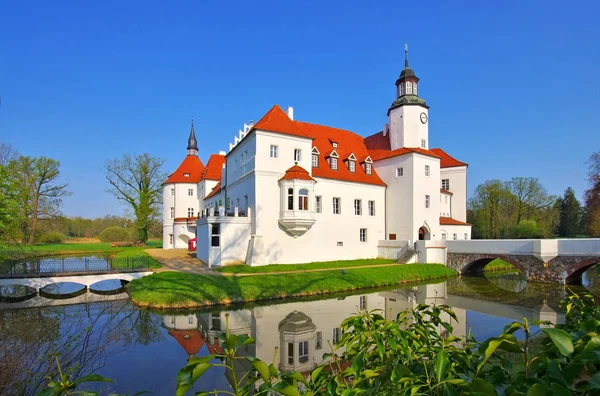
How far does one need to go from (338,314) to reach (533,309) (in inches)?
332

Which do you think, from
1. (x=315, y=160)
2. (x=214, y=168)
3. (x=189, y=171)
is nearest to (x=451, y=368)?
(x=315, y=160)

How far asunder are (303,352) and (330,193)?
16.3 m

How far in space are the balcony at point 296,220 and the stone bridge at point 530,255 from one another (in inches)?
356

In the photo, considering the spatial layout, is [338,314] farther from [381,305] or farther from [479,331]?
[479,331]

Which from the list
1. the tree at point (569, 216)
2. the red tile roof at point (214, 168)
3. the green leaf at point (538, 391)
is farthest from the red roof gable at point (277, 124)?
the tree at point (569, 216)

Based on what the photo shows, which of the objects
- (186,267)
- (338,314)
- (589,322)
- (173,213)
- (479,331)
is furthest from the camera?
(173,213)

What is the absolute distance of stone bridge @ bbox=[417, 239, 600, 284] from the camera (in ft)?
66.9

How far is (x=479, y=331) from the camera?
11.4 meters

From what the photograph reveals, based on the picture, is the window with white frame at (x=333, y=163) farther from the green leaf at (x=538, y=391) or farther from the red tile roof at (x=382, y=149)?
the green leaf at (x=538, y=391)

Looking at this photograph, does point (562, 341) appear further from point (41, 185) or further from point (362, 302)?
point (41, 185)

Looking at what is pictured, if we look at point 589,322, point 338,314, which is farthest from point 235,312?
Result: point 589,322

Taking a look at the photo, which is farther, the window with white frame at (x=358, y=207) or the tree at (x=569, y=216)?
the tree at (x=569, y=216)

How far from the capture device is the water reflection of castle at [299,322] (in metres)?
9.85

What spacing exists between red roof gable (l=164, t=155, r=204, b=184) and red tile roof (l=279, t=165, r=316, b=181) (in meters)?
20.5
